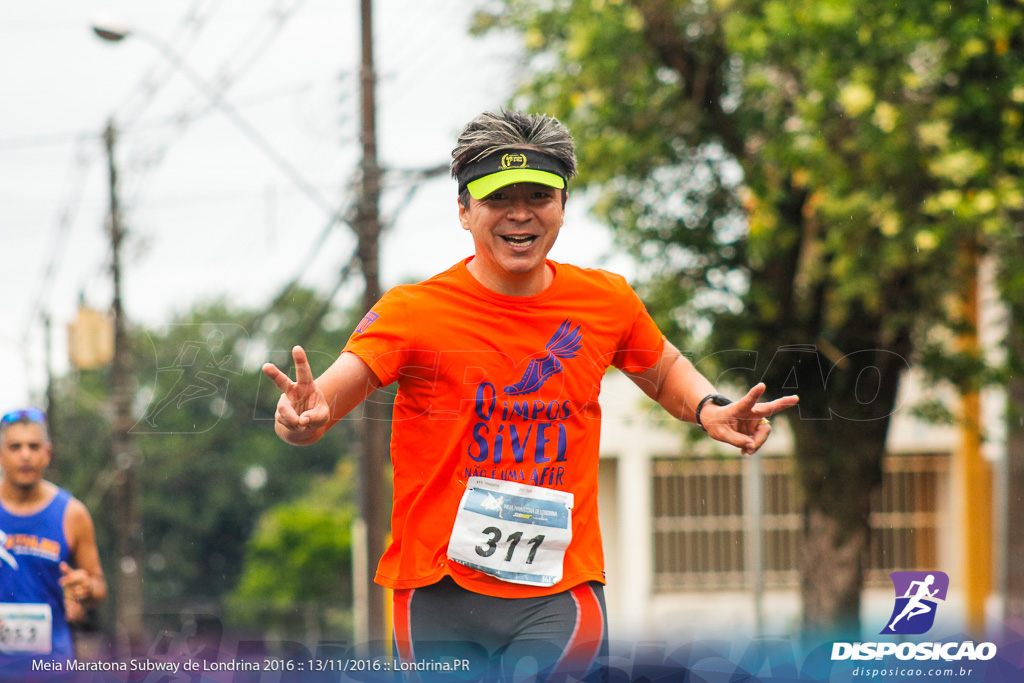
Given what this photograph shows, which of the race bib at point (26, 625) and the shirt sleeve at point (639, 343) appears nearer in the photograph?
the shirt sleeve at point (639, 343)

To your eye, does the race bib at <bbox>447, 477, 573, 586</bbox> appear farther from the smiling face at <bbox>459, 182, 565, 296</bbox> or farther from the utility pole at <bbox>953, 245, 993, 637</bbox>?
the utility pole at <bbox>953, 245, 993, 637</bbox>

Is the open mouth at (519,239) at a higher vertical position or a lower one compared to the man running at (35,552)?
higher

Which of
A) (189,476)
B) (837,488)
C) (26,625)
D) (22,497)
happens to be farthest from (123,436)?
(189,476)

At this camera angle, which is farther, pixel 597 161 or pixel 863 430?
pixel 863 430

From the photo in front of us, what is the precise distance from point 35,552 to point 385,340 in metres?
2.47

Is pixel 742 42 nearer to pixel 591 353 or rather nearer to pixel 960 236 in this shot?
pixel 960 236

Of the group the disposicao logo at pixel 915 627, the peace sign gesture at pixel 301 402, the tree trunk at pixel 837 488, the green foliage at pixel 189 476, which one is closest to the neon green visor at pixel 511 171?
the peace sign gesture at pixel 301 402

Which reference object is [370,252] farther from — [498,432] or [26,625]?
[498,432]

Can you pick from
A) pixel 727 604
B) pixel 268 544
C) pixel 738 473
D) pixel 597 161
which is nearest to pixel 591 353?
pixel 597 161

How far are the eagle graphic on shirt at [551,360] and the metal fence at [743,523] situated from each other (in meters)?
16.7

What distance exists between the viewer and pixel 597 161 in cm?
809

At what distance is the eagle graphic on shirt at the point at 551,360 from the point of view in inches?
102

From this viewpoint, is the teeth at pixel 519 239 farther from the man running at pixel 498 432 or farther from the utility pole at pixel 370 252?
the utility pole at pixel 370 252

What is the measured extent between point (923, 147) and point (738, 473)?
12.4 metres
